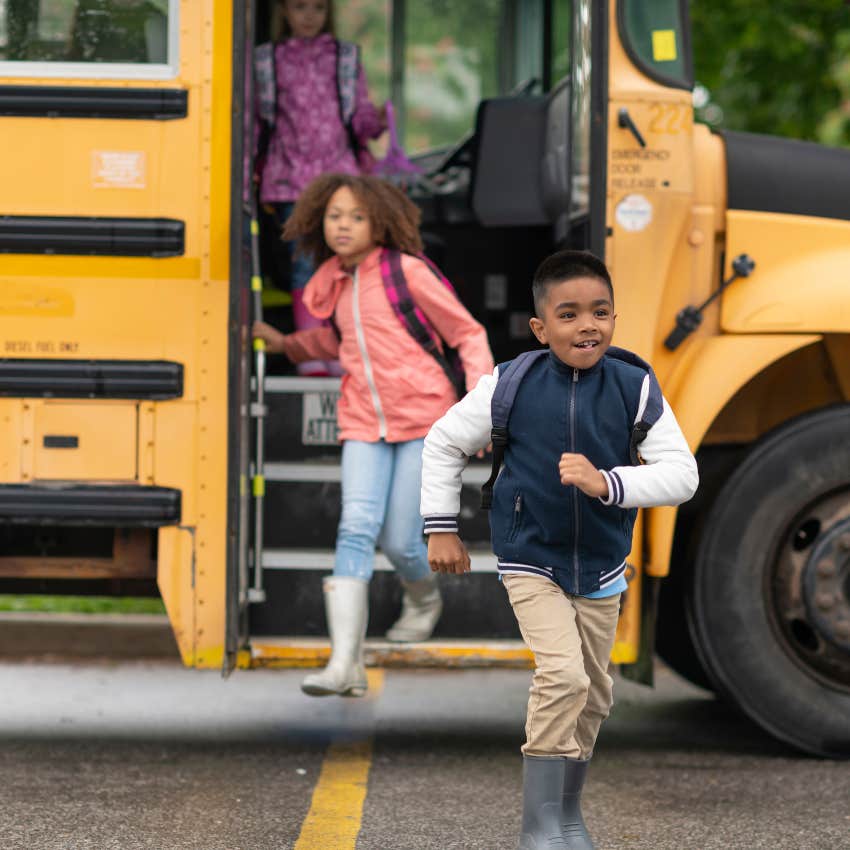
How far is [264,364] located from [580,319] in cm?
139

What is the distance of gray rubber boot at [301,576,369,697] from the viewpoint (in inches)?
156

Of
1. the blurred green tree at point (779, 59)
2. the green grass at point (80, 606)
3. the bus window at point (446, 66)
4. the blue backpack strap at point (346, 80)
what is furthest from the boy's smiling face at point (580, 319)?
the blurred green tree at point (779, 59)

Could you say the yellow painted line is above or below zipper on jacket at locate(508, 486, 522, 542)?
below

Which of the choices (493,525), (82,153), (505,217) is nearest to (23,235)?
(82,153)

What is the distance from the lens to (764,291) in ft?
13.9

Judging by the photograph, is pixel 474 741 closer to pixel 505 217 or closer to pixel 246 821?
pixel 246 821

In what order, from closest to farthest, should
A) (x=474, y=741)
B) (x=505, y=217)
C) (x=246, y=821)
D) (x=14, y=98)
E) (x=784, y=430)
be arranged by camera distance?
(x=246, y=821), (x=14, y=98), (x=784, y=430), (x=474, y=741), (x=505, y=217)

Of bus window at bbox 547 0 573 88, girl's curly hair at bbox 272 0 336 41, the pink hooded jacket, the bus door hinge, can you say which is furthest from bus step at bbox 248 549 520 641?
girl's curly hair at bbox 272 0 336 41

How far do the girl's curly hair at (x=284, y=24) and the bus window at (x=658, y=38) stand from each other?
1.49 meters

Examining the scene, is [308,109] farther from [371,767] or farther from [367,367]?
[371,767]

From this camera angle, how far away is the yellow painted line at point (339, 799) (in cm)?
356

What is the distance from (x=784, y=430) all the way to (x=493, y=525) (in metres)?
1.33

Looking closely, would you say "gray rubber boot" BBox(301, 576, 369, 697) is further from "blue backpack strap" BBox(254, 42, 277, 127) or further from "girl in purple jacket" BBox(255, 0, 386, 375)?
"blue backpack strap" BBox(254, 42, 277, 127)

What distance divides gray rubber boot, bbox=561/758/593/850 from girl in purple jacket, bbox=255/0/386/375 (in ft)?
7.68
